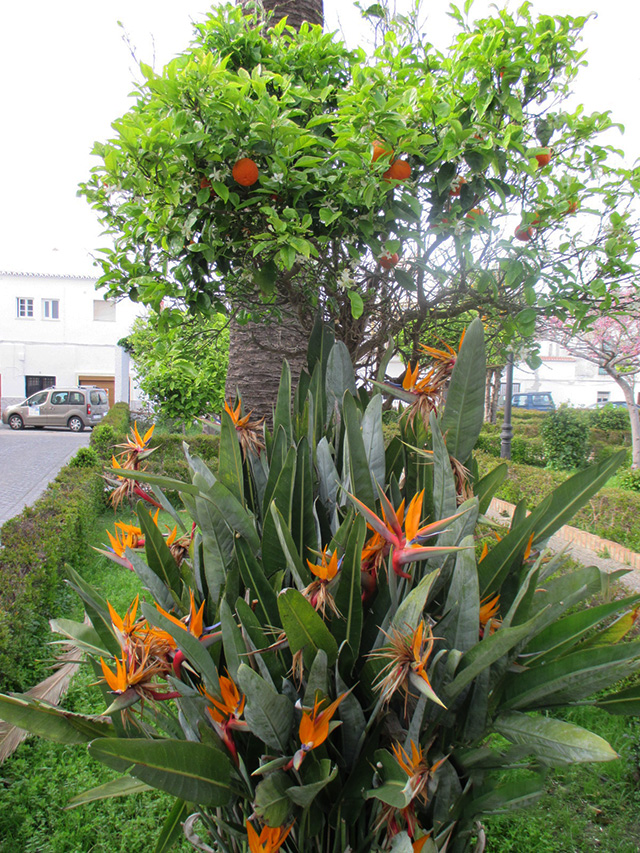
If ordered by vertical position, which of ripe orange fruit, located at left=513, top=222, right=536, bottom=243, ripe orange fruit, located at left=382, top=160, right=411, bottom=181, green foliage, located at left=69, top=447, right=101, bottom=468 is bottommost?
green foliage, located at left=69, top=447, right=101, bottom=468

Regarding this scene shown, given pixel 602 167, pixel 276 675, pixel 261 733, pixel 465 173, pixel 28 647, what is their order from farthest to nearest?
1. pixel 28 647
2. pixel 602 167
3. pixel 465 173
4. pixel 276 675
5. pixel 261 733

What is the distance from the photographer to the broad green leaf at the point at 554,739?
970 mm

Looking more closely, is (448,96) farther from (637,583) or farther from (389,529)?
(637,583)

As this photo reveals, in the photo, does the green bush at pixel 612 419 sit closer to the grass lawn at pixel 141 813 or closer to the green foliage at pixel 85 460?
the green foliage at pixel 85 460

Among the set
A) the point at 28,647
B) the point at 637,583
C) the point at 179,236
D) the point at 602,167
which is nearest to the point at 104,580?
the point at 28,647

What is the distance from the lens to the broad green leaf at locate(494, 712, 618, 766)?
3.18 feet

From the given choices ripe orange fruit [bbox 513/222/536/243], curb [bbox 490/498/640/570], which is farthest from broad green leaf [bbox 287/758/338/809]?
curb [bbox 490/498/640/570]

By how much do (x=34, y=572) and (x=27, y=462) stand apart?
392 inches

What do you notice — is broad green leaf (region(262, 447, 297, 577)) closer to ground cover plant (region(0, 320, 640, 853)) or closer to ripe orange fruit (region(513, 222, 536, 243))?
ground cover plant (region(0, 320, 640, 853))

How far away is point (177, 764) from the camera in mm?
1045

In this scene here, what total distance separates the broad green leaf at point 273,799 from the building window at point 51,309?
29315 millimetres

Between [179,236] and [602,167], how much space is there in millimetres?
1388

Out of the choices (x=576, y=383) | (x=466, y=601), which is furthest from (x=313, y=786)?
(x=576, y=383)

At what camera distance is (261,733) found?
1.12 meters
